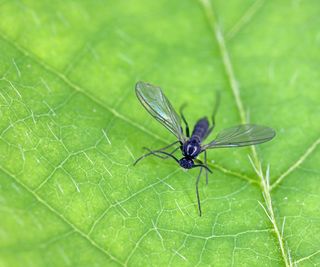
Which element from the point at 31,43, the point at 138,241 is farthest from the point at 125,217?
the point at 31,43

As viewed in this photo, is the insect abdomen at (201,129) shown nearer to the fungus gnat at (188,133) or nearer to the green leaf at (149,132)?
the fungus gnat at (188,133)

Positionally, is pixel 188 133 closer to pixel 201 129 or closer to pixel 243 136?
pixel 201 129

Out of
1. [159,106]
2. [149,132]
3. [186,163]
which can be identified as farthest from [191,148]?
[159,106]

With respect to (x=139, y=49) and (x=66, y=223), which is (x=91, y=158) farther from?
(x=139, y=49)

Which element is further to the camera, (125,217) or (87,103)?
(87,103)

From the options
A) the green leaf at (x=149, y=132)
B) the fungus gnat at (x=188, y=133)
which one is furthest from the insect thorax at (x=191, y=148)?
the green leaf at (x=149, y=132)
